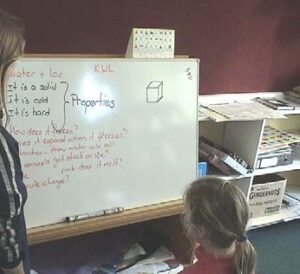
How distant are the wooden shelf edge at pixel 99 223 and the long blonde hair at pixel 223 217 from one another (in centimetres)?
33

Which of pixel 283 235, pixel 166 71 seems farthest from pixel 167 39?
pixel 283 235

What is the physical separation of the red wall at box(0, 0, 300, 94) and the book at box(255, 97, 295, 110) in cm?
9

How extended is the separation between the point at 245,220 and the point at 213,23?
144cm

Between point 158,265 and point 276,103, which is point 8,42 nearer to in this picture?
point 158,265

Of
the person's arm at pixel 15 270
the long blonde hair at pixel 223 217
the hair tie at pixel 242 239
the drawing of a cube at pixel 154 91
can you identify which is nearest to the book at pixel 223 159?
the drawing of a cube at pixel 154 91

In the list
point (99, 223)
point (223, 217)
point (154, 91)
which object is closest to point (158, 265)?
point (99, 223)

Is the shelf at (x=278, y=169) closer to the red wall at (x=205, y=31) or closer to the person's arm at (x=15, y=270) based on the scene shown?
the red wall at (x=205, y=31)

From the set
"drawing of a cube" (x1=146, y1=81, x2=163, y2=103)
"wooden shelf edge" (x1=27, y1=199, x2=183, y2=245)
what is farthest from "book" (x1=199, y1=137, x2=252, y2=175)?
"drawing of a cube" (x1=146, y1=81, x2=163, y2=103)

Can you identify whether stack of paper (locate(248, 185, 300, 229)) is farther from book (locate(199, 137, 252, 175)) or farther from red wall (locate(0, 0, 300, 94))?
red wall (locate(0, 0, 300, 94))

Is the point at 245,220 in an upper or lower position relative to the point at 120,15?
lower

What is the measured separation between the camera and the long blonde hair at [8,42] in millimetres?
1103

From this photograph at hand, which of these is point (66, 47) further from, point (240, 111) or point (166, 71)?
point (240, 111)

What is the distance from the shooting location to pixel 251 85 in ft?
9.22

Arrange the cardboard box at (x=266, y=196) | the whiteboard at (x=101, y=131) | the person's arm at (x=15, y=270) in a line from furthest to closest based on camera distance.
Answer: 1. the cardboard box at (x=266, y=196)
2. the whiteboard at (x=101, y=131)
3. the person's arm at (x=15, y=270)
